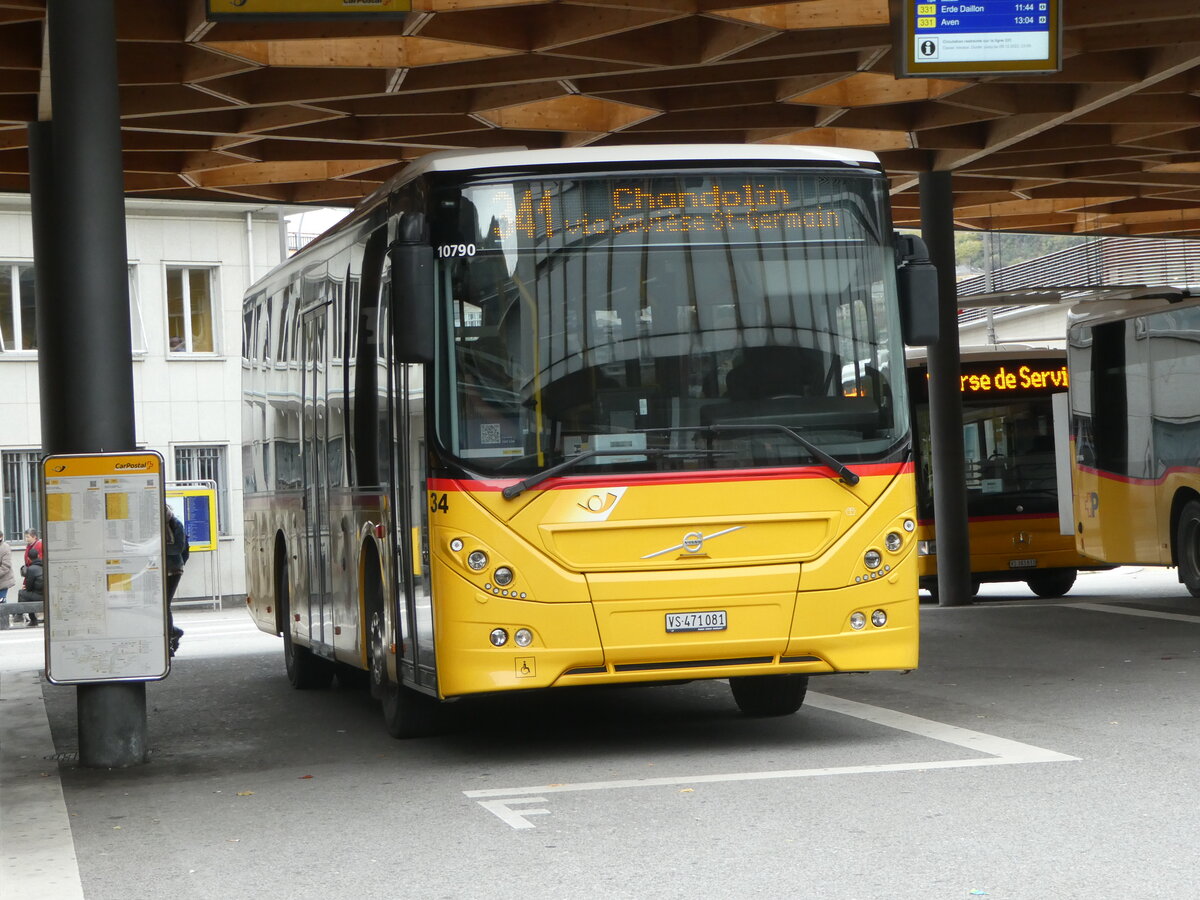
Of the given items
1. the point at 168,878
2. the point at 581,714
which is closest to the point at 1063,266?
the point at 581,714

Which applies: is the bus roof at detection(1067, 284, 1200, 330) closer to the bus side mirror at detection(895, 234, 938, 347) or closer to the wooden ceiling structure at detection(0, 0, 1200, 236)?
the wooden ceiling structure at detection(0, 0, 1200, 236)

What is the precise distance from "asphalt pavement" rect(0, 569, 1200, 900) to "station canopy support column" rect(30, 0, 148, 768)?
0.44 metres

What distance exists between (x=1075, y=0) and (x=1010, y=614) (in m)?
7.51

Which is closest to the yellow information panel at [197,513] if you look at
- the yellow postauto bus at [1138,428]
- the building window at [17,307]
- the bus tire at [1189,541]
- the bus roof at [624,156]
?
the building window at [17,307]

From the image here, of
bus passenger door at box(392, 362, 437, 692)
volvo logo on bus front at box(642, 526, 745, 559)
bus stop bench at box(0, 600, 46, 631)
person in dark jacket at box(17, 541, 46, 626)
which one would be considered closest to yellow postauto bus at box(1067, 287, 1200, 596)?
volvo logo on bus front at box(642, 526, 745, 559)

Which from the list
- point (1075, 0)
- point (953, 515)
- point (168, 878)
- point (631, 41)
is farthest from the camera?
point (953, 515)

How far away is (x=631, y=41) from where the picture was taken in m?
16.0

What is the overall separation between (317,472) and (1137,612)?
32.7ft

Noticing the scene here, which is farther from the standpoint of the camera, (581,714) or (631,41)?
(631,41)

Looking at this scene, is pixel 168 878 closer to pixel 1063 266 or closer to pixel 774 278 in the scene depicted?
pixel 774 278

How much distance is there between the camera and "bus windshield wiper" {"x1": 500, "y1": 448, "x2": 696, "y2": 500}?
970 cm

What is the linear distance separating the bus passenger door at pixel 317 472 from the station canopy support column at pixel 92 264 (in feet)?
8.49

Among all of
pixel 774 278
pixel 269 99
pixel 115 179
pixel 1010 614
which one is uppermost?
pixel 269 99

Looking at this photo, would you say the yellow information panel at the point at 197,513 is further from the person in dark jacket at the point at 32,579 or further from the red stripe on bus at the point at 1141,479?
the red stripe on bus at the point at 1141,479
